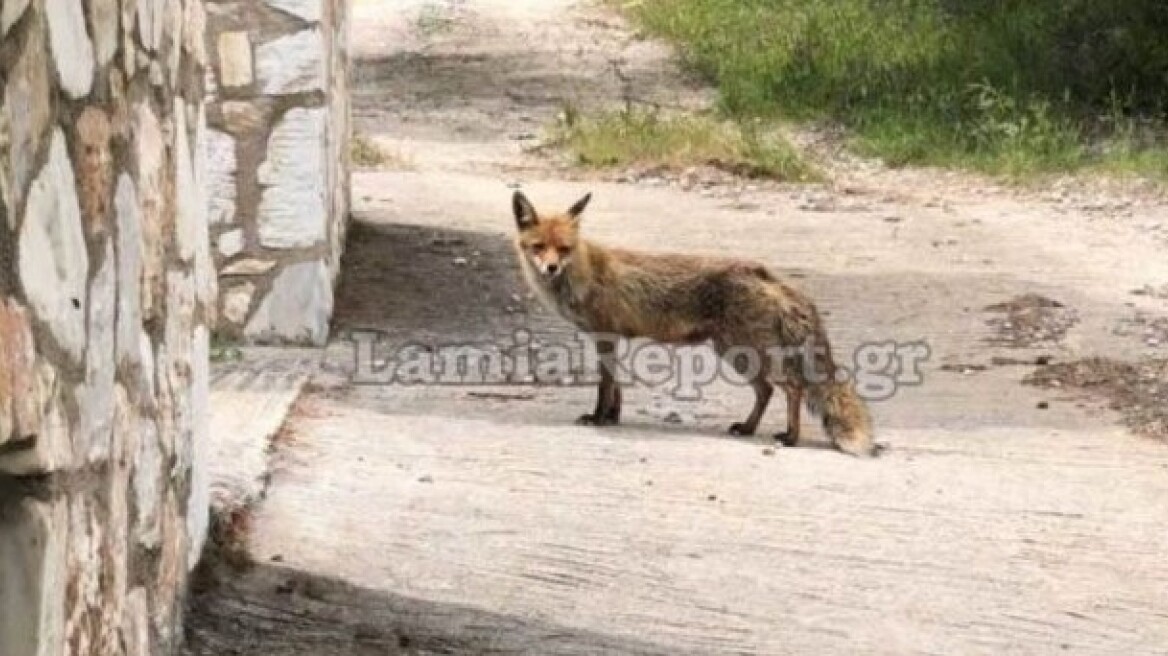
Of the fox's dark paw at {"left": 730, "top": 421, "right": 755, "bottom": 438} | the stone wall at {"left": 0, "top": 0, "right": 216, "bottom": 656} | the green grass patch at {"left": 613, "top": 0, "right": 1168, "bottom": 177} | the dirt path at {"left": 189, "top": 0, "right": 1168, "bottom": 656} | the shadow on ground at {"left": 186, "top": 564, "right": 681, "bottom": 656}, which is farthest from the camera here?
the green grass patch at {"left": 613, "top": 0, "right": 1168, "bottom": 177}

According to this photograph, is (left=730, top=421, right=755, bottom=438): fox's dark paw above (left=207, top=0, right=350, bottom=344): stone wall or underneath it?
underneath

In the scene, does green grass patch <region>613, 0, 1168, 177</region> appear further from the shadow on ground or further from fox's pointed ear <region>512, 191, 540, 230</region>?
the shadow on ground

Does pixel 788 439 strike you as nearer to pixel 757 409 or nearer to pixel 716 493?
pixel 757 409

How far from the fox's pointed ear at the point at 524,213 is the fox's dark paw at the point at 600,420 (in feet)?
2.49

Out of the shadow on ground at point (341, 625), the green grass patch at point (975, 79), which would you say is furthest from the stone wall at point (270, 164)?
the green grass patch at point (975, 79)

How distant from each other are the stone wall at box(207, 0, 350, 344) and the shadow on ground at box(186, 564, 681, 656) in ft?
10.7

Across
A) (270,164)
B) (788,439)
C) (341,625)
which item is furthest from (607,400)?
(341,625)

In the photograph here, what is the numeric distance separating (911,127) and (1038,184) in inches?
72.4

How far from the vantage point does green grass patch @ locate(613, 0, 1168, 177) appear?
49.5 feet

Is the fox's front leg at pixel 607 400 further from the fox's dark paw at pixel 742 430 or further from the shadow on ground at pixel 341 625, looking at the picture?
the shadow on ground at pixel 341 625

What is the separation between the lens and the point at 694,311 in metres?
7.77

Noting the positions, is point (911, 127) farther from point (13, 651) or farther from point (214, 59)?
point (13, 651)

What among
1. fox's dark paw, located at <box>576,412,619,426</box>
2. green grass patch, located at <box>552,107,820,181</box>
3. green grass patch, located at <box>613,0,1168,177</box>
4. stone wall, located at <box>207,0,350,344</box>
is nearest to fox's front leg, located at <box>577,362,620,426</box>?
fox's dark paw, located at <box>576,412,619,426</box>

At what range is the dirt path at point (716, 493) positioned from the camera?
5.22 m
